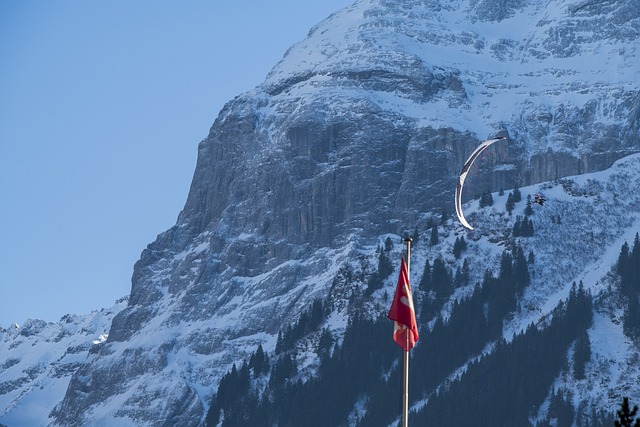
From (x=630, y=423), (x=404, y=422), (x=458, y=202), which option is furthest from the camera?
(x=458, y=202)

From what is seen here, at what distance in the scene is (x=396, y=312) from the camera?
14325 cm

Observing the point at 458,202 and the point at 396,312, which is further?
the point at 458,202

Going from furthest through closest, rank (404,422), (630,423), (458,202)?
1. (458,202)
2. (404,422)
3. (630,423)

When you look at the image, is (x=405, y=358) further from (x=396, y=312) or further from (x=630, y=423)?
(x=630, y=423)

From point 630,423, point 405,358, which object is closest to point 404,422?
point 405,358

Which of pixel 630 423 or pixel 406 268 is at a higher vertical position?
pixel 406 268

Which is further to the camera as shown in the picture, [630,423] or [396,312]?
[396,312]

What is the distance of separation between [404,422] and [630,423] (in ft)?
61.1

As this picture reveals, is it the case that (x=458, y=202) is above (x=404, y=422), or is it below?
above

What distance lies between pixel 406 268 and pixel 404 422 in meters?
12.5

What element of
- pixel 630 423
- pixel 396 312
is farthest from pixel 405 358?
pixel 630 423

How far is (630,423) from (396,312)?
24.9 metres

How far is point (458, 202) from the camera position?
547ft

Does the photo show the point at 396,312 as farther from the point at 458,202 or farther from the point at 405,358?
the point at 458,202
